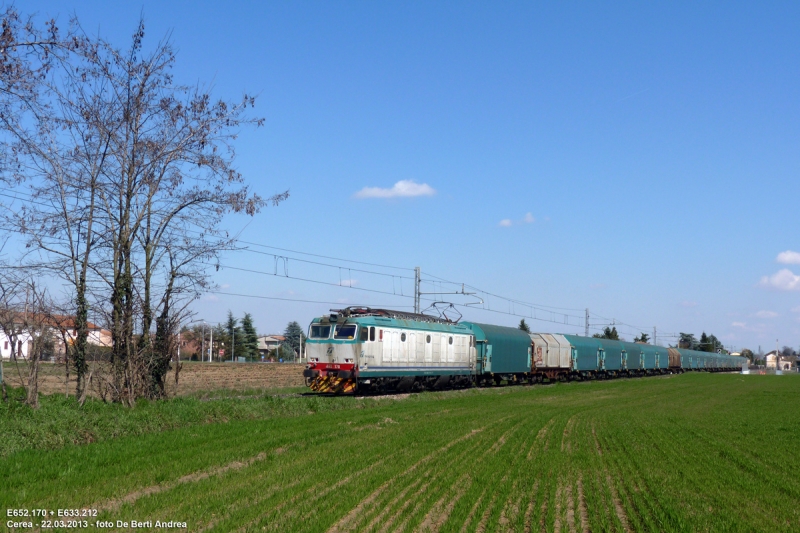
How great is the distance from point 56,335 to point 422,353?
63.3 ft

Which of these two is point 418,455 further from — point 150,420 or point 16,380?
point 16,380

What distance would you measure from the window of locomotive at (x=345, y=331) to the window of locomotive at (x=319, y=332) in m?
0.47

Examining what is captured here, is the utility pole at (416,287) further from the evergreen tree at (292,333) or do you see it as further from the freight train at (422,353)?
the evergreen tree at (292,333)

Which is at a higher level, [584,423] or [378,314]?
[378,314]

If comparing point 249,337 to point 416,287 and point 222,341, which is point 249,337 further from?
point 416,287

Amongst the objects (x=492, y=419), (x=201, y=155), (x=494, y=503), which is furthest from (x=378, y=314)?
(x=494, y=503)

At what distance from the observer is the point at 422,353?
3619cm

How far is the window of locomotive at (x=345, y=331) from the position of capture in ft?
102

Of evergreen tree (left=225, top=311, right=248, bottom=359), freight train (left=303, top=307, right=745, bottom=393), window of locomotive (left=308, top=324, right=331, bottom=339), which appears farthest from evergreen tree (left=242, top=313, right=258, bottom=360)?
window of locomotive (left=308, top=324, right=331, bottom=339)

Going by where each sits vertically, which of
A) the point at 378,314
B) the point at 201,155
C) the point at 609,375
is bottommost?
the point at 609,375

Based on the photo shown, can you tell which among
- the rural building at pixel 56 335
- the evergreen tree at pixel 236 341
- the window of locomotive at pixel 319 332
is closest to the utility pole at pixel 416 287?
the window of locomotive at pixel 319 332

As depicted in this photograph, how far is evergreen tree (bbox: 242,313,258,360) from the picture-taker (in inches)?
5157

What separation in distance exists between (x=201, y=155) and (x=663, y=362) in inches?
3251

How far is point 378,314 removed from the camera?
3306 cm
